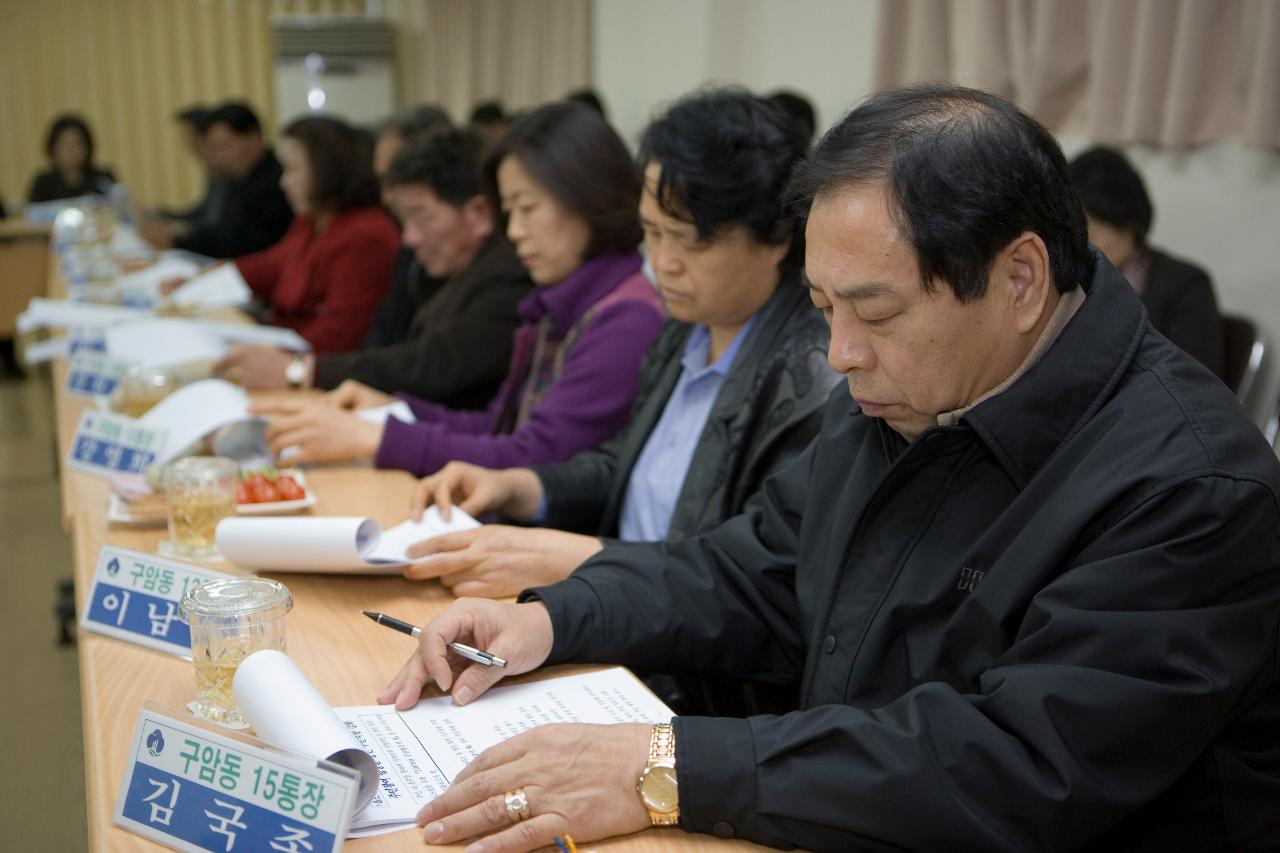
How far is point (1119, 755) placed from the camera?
942mm

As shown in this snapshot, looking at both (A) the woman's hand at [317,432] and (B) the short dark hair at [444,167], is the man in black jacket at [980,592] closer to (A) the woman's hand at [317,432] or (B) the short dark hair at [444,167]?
(A) the woman's hand at [317,432]

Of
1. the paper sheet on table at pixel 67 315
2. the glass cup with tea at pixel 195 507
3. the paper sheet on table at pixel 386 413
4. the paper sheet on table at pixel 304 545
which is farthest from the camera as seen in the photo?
the paper sheet on table at pixel 67 315

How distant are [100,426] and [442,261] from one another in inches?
48.7

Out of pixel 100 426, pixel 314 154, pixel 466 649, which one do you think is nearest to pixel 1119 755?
pixel 466 649

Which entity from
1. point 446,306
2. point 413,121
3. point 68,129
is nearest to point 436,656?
point 446,306

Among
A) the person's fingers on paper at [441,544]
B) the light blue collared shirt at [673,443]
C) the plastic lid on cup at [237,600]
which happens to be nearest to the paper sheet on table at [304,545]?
the person's fingers on paper at [441,544]

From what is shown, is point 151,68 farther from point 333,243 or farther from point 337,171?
point 333,243

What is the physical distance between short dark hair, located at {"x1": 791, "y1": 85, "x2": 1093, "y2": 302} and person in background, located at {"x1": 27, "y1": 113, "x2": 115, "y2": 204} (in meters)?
8.15

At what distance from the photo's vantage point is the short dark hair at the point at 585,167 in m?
2.47

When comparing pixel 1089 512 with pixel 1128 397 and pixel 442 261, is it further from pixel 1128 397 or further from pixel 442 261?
A: pixel 442 261

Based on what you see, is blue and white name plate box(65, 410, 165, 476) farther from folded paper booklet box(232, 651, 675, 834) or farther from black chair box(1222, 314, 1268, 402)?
black chair box(1222, 314, 1268, 402)

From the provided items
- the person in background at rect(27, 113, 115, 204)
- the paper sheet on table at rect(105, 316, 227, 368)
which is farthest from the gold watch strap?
the person in background at rect(27, 113, 115, 204)

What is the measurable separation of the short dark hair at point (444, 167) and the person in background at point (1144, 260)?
1513mm

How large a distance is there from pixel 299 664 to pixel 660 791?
52cm
